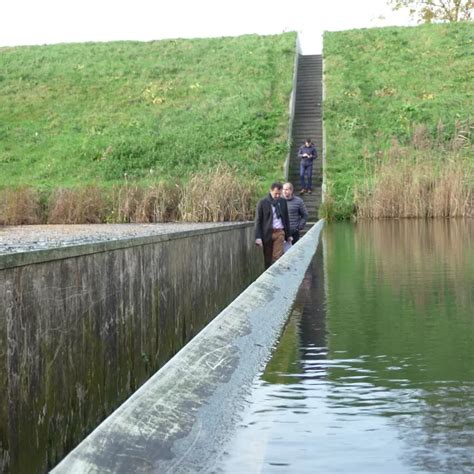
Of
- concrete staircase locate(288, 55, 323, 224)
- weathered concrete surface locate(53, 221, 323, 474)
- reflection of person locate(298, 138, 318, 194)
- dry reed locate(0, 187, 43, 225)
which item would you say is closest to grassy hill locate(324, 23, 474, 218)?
concrete staircase locate(288, 55, 323, 224)

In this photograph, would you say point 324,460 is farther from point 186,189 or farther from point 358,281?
point 186,189

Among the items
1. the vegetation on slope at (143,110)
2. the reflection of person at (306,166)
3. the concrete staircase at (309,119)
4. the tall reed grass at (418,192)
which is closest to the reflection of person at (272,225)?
the tall reed grass at (418,192)

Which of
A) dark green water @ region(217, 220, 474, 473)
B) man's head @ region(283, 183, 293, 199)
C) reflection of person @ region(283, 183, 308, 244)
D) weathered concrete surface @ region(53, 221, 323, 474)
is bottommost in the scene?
dark green water @ region(217, 220, 474, 473)

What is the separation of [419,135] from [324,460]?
34619 millimetres

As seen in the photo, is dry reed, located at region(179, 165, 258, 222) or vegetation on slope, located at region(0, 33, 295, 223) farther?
vegetation on slope, located at region(0, 33, 295, 223)

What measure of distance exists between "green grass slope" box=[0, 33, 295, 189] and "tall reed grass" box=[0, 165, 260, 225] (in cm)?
312

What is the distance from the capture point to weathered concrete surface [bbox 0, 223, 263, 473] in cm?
562

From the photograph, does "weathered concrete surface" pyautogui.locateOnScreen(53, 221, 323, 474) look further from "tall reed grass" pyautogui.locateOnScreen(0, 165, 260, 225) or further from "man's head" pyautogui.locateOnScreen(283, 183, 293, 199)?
"tall reed grass" pyautogui.locateOnScreen(0, 165, 260, 225)

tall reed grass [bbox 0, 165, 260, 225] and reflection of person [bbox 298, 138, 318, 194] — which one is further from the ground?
reflection of person [bbox 298, 138, 318, 194]

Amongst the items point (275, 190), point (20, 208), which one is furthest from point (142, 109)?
point (275, 190)

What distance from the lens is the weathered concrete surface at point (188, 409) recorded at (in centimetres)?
364

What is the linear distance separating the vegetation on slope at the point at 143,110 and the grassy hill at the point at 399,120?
229 cm

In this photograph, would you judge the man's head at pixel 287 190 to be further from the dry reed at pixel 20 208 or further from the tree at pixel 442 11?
the tree at pixel 442 11

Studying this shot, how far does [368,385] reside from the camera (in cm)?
666
